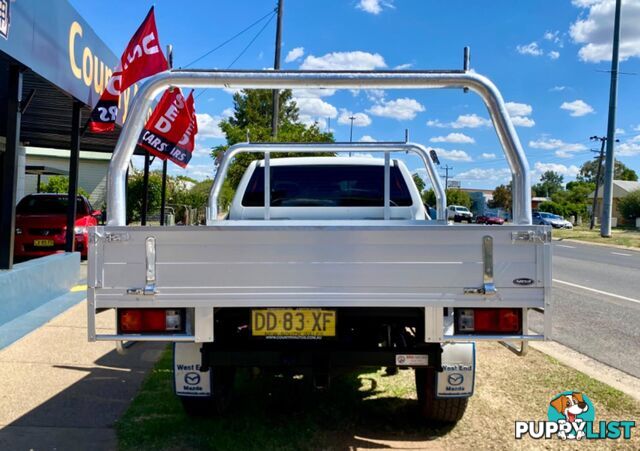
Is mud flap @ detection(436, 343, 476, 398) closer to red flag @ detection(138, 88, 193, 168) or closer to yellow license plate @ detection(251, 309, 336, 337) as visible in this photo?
yellow license plate @ detection(251, 309, 336, 337)

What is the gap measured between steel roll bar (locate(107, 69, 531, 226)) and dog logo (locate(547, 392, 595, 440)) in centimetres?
184

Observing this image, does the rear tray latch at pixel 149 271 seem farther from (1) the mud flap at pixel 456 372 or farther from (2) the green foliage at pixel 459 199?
(2) the green foliage at pixel 459 199

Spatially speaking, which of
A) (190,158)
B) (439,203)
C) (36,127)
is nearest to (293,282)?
(439,203)

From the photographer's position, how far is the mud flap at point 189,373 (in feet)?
12.0

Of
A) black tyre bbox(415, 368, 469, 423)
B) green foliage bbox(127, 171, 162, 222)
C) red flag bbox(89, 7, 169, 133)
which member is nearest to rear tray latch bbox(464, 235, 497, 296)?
black tyre bbox(415, 368, 469, 423)

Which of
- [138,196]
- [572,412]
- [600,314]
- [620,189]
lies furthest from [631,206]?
[572,412]

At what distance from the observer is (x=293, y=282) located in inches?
117

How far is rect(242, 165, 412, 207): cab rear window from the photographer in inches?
224

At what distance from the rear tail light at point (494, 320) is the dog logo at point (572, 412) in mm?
1381

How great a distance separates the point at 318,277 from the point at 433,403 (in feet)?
4.99

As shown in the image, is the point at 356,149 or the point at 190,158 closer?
the point at 356,149

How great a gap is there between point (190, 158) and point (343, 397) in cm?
619

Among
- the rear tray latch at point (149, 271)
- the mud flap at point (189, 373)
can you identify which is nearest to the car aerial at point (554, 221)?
the mud flap at point (189, 373)

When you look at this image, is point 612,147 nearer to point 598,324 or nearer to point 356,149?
point 598,324
